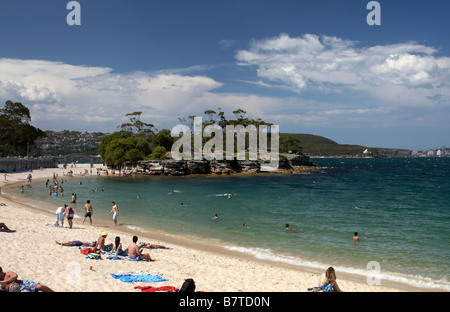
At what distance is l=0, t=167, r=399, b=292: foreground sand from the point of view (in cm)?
987

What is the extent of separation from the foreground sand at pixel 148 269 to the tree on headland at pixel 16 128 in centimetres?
6996

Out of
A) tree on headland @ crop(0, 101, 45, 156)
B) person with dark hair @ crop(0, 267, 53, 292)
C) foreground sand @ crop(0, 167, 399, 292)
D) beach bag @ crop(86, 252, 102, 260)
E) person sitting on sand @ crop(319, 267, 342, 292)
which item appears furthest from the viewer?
tree on headland @ crop(0, 101, 45, 156)

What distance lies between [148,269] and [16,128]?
80264mm

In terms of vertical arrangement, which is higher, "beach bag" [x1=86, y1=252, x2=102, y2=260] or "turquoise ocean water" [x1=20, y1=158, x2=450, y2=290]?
"beach bag" [x1=86, y1=252, x2=102, y2=260]

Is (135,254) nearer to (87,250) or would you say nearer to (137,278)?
(87,250)

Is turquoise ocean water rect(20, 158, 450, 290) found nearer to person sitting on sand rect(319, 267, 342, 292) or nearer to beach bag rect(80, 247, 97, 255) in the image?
person sitting on sand rect(319, 267, 342, 292)

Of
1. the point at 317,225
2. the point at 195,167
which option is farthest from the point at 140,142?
the point at 317,225

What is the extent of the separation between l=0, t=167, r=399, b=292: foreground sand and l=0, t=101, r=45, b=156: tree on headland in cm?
6996

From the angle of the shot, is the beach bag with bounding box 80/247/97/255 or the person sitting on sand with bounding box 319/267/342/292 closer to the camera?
the person sitting on sand with bounding box 319/267/342/292

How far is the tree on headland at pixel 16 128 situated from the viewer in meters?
73.4

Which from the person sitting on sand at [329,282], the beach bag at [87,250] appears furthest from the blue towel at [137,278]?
the person sitting on sand at [329,282]

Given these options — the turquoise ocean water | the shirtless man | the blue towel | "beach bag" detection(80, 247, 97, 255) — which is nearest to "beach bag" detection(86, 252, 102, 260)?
"beach bag" detection(80, 247, 97, 255)

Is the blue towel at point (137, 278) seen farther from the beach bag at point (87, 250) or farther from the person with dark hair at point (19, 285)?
the beach bag at point (87, 250)

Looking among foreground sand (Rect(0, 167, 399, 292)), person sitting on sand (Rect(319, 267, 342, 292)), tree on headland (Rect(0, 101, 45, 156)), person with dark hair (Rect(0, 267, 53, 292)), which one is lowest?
foreground sand (Rect(0, 167, 399, 292))
